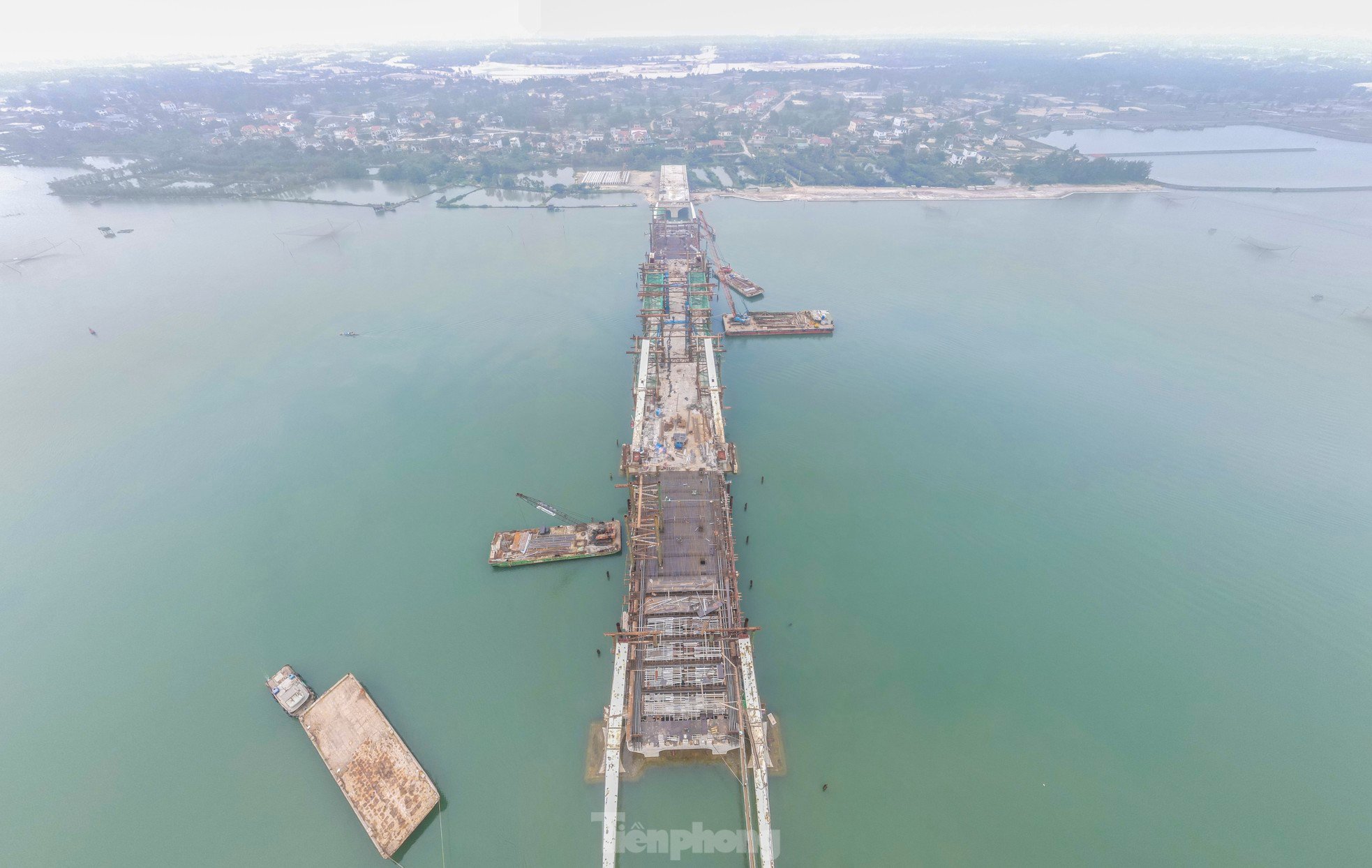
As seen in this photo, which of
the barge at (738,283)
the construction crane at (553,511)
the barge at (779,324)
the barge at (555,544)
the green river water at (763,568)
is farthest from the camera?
the barge at (738,283)

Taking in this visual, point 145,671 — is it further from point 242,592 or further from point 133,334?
point 133,334

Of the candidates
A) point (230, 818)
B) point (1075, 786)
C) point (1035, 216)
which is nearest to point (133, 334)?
point (230, 818)

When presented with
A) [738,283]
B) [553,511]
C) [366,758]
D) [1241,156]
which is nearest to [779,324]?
[738,283]

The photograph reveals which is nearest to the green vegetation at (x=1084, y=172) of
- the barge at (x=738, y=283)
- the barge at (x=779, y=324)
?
the barge at (x=738, y=283)

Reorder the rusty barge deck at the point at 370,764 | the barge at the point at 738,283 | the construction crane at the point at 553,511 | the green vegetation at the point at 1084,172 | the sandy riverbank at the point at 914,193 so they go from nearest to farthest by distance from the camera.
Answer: the rusty barge deck at the point at 370,764 < the construction crane at the point at 553,511 < the barge at the point at 738,283 < the sandy riverbank at the point at 914,193 < the green vegetation at the point at 1084,172

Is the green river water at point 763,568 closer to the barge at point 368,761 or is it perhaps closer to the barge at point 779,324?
the barge at point 368,761
